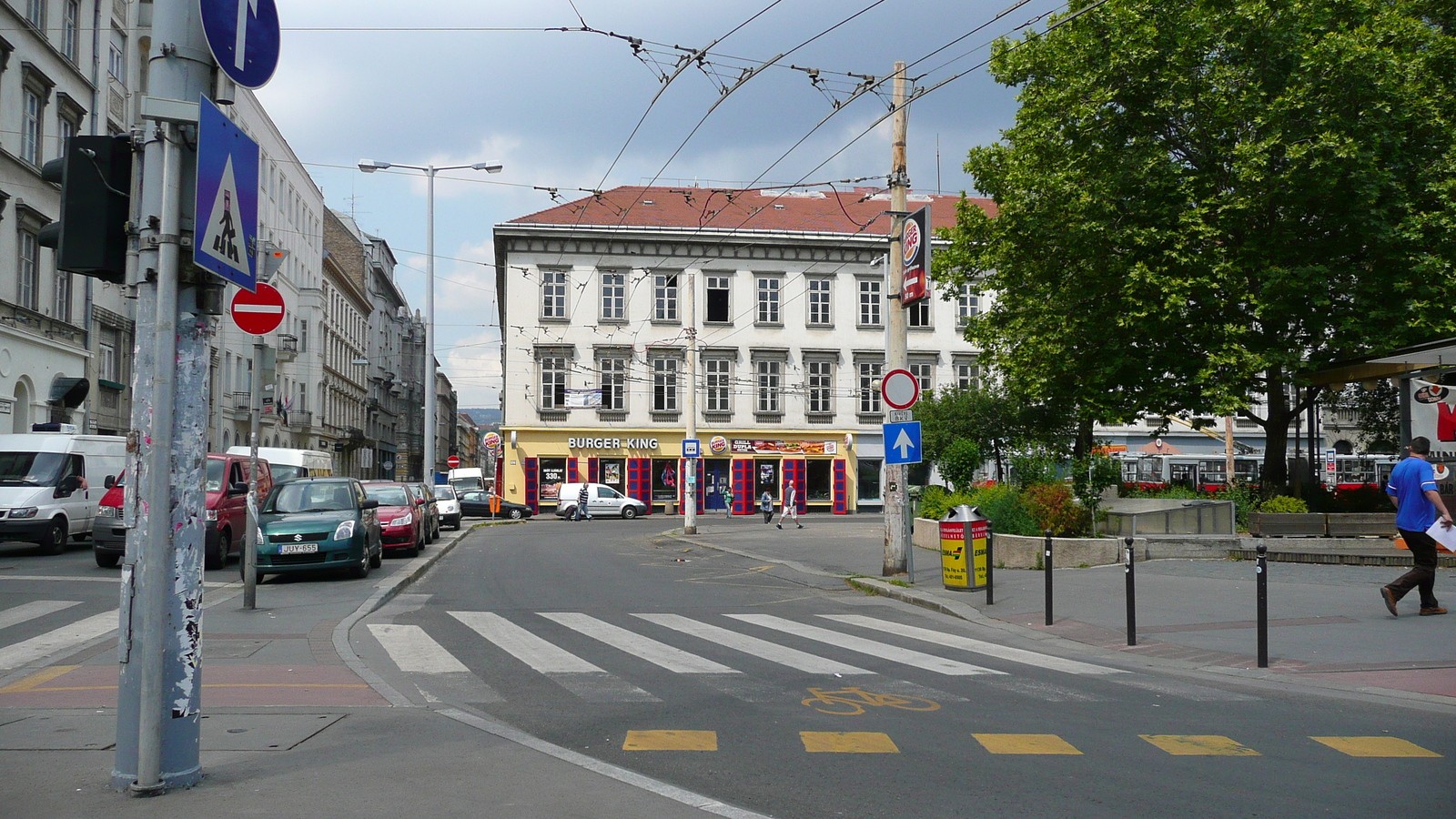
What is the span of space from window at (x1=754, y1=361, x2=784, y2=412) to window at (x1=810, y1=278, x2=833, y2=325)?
2955mm

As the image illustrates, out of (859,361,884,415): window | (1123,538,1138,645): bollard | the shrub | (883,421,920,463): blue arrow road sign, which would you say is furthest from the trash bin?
(859,361,884,415): window

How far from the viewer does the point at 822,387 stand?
5672cm

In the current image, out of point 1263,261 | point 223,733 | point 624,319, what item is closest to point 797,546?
point 1263,261

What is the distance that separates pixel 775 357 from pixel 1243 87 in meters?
34.5

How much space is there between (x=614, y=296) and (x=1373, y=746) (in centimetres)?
4936

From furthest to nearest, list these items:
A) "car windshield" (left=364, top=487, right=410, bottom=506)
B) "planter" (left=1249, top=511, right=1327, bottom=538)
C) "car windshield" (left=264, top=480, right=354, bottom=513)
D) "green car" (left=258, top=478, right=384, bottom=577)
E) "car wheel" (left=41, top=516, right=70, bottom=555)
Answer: "car windshield" (left=364, top=487, right=410, bottom=506), "car wheel" (left=41, top=516, right=70, bottom=555), "planter" (left=1249, top=511, right=1327, bottom=538), "car windshield" (left=264, top=480, right=354, bottom=513), "green car" (left=258, top=478, right=384, bottom=577)

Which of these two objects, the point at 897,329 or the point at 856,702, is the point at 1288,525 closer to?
the point at 897,329

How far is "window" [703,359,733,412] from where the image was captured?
5578cm

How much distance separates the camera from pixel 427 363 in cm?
3950

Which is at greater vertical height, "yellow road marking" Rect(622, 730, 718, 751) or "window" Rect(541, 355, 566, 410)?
"window" Rect(541, 355, 566, 410)

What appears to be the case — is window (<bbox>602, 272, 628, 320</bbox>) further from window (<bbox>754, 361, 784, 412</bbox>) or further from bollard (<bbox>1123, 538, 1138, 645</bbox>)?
bollard (<bbox>1123, 538, 1138, 645</bbox>)

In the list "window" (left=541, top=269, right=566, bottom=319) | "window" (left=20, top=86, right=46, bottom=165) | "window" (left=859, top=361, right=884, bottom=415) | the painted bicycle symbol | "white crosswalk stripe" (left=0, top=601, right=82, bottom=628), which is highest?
"window" (left=20, top=86, right=46, bottom=165)

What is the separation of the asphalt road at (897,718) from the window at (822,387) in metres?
43.7

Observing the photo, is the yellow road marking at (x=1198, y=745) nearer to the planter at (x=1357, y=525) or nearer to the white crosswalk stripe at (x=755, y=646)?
the white crosswalk stripe at (x=755, y=646)
